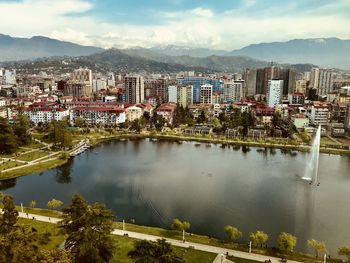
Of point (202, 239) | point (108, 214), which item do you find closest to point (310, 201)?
point (202, 239)

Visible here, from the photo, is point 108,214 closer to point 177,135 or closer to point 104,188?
point 104,188

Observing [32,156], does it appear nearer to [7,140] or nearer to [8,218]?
[7,140]

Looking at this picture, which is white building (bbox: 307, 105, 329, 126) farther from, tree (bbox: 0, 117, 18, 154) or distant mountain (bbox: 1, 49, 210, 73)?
distant mountain (bbox: 1, 49, 210, 73)

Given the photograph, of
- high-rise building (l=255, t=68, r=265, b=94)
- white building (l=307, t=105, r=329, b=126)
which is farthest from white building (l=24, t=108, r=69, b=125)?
high-rise building (l=255, t=68, r=265, b=94)

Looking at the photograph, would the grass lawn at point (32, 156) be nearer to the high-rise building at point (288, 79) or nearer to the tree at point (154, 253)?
the tree at point (154, 253)

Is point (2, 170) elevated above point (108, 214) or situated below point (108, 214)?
below

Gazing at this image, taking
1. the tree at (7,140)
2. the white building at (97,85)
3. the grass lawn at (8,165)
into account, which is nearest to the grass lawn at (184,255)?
the grass lawn at (8,165)
